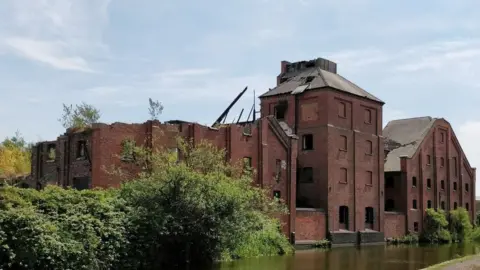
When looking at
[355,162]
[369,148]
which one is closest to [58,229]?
[355,162]

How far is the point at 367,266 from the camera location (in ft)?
97.6

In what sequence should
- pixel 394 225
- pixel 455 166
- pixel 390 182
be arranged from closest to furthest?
pixel 394 225, pixel 390 182, pixel 455 166

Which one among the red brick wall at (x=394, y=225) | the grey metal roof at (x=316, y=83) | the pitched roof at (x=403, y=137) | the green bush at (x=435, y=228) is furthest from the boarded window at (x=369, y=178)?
the green bush at (x=435, y=228)

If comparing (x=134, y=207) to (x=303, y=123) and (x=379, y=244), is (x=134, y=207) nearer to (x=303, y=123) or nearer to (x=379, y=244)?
(x=303, y=123)

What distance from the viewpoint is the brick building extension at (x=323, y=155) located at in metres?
32.9

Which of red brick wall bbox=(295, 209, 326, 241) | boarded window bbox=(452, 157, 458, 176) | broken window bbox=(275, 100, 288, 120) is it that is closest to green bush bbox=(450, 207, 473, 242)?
boarded window bbox=(452, 157, 458, 176)

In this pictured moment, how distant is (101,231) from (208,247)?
6.51 meters

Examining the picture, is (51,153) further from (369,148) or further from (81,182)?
(369,148)

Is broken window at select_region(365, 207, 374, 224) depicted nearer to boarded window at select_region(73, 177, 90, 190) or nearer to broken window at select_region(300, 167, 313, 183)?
broken window at select_region(300, 167, 313, 183)

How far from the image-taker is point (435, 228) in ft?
184

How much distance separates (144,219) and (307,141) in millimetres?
23997

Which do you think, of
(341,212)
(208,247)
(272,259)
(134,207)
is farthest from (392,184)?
(134,207)

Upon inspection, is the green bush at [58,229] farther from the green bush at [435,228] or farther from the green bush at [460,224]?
the green bush at [460,224]

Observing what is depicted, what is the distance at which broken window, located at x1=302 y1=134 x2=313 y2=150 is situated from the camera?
46.6 m
